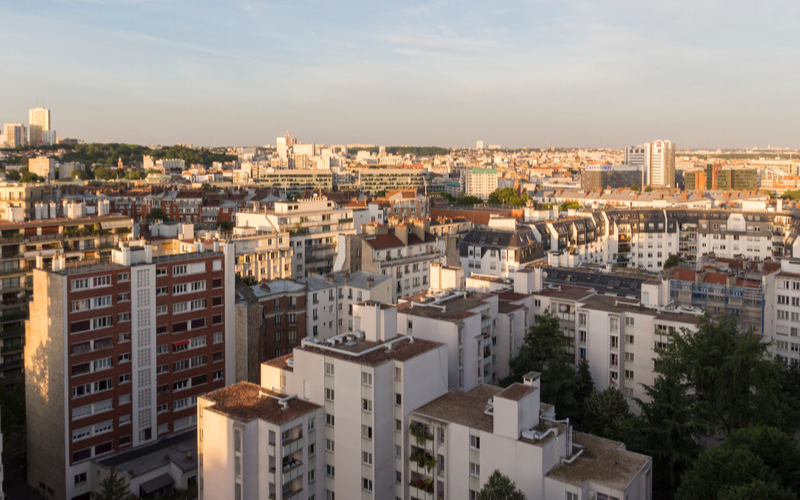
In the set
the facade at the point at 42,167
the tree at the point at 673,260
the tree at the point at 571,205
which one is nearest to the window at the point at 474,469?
the tree at the point at 673,260

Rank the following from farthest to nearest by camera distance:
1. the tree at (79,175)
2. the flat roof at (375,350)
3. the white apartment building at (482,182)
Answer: the white apartment building at (482,182) → the tree at (79,175) → the flat roof at (375,350)

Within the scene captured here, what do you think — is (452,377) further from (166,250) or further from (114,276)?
(166,250)

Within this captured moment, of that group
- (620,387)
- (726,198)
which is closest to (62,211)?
(620,387)

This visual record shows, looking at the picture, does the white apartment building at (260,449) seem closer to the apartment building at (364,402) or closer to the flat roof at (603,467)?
the apartment building at (364,402)

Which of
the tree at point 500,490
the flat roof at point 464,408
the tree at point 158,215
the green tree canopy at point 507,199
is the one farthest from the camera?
the green tree canopy at point 507,199

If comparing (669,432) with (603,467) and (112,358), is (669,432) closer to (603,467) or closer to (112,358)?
(603,467)
